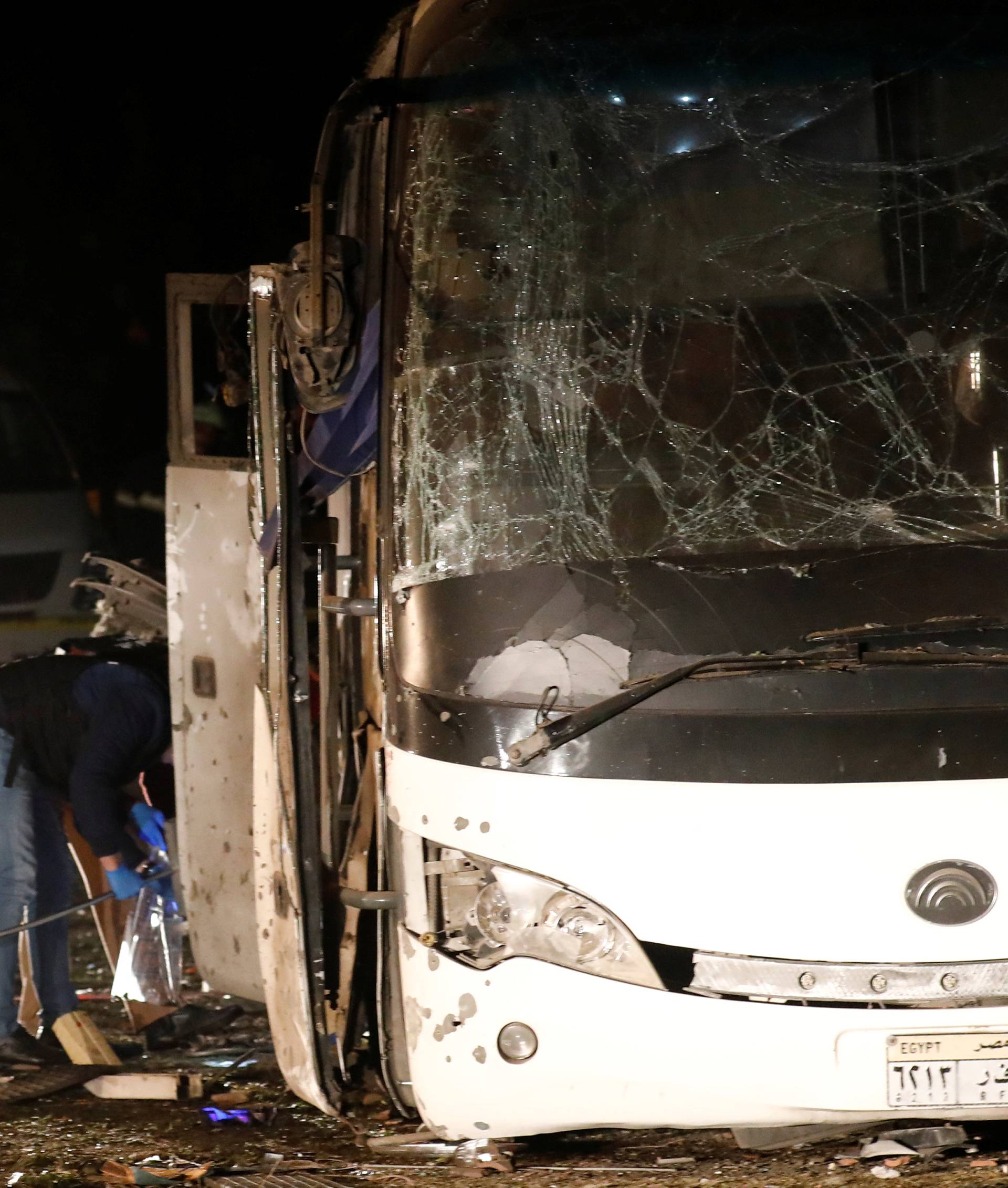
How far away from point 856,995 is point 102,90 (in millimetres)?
12223

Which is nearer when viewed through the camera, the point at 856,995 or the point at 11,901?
the point at 856,995

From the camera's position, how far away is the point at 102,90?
1369 centimetres

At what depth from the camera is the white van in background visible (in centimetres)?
945

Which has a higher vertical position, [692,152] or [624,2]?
[624,2]

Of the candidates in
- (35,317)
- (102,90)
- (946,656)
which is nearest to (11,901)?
(946,656)

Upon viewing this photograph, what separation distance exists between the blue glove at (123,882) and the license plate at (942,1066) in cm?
310

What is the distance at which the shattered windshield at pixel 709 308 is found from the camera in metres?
3.48

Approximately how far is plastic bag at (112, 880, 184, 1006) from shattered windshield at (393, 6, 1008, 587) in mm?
2488

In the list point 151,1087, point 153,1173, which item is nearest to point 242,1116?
point 151,1087

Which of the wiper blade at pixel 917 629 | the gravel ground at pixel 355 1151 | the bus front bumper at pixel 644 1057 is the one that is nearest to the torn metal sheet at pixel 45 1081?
the gravel ground at pixel 355 1151

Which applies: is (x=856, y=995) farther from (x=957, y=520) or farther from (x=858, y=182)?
(x=858, y=182)

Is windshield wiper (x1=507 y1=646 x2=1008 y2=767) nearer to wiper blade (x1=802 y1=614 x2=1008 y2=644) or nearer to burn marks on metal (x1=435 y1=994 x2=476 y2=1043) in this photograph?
wiper blade (x1=802 y1=614 x2=1008 y2=644)

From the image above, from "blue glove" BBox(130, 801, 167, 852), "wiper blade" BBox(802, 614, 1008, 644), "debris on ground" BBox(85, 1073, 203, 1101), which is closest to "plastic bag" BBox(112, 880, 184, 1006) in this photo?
"blue glove" BBox(130, 801, 167, 852)

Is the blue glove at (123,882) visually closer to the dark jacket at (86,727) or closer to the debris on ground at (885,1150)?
the dark jacket at (86,727)
